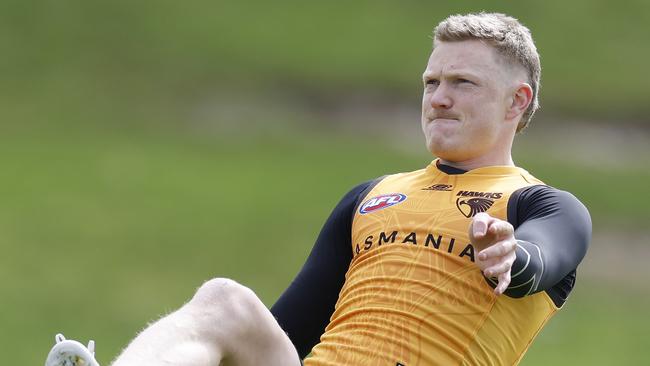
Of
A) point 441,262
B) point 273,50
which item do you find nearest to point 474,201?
point 441,262

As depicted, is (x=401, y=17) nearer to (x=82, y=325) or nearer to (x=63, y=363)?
(x=82, y=325)

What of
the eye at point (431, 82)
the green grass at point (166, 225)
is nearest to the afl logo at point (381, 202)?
the eye at point (431, 82)

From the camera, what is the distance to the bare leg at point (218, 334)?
5.07 meters

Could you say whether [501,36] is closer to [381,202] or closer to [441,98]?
[441,98]

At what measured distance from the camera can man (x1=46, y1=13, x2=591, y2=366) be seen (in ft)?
16.9

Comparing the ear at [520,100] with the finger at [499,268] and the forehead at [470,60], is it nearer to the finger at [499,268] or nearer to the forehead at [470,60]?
the forehead at [470,60]

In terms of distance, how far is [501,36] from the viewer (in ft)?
19.7

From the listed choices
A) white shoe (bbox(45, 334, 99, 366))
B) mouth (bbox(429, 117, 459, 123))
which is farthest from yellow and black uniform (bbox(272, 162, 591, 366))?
white shoe (bbox(45, 334, 99, 366))

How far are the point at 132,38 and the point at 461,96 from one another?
2410 centimetres

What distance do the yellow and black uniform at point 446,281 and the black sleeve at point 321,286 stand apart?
0.29m

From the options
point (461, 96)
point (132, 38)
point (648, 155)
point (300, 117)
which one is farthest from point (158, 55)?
point (461, 96)

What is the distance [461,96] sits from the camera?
593 cm

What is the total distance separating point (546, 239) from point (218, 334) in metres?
1.34

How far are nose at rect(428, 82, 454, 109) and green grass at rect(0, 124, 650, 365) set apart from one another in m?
10.7
